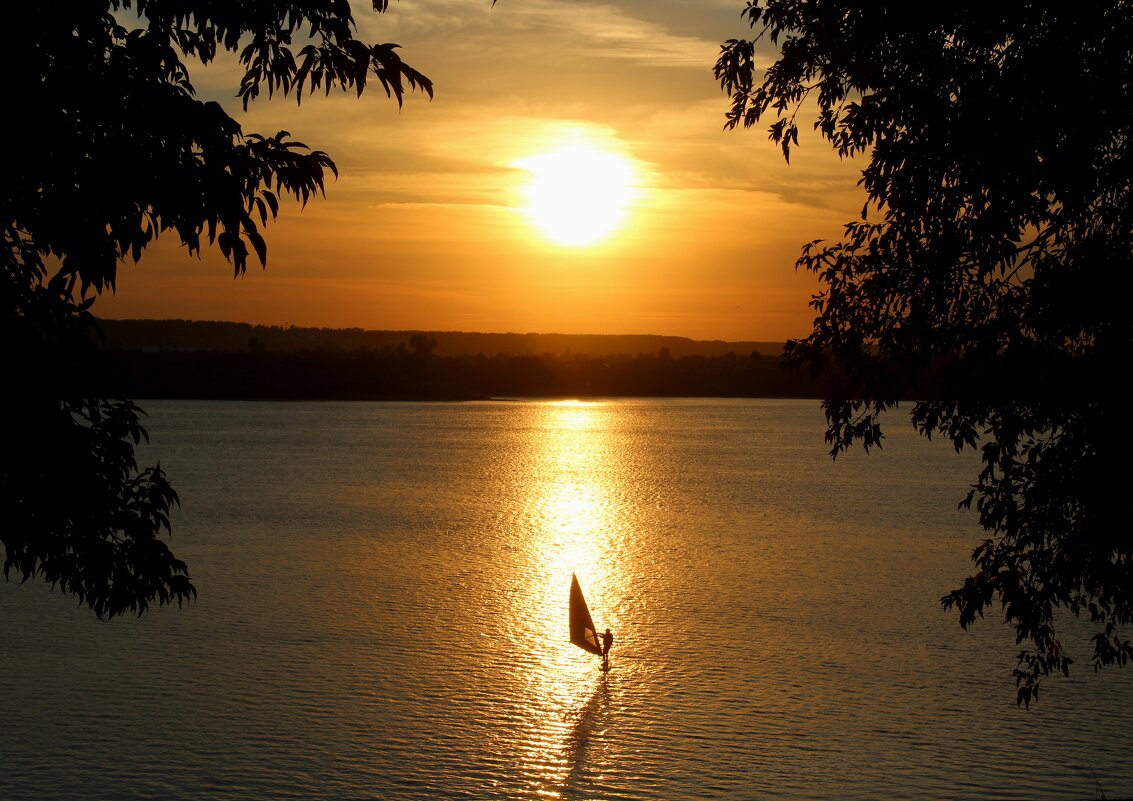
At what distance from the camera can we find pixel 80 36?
19.4 ft

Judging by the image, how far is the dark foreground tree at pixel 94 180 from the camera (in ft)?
19.0

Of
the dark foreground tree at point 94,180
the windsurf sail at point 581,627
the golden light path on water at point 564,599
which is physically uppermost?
the dark foreground tree at point 94,180

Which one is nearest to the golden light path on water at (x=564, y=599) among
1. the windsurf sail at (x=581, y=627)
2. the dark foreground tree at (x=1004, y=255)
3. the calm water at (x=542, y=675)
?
the calm water at (x=542, y=675)

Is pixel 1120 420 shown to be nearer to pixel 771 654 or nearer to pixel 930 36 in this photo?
pixel 930 36

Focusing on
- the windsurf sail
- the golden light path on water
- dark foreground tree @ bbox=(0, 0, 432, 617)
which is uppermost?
dark foreground tree @ bbox=(0, 0, 432, 617)

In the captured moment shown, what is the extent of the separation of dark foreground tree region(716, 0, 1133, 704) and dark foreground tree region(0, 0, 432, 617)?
3.88m

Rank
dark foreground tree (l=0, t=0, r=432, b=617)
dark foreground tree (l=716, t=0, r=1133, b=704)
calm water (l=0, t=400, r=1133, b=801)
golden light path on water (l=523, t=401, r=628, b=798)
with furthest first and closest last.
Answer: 1. golden light path on water (l=523, t=401, r=628, b=798)
2. calm water (l=0, t=400, r=1133, b=801)
3. dark foreground tree (l=716, t=0, r=1133, b=704)
4. dark foreground tree (l=0, t=0, r=432, b=617)

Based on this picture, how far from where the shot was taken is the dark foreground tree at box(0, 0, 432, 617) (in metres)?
5.79

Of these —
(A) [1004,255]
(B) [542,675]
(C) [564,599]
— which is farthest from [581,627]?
(A) [1004,255]

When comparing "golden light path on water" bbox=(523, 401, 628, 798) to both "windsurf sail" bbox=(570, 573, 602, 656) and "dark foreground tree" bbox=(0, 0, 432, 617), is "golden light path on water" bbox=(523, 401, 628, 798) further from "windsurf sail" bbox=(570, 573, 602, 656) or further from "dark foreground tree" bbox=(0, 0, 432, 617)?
"dark foreground tree" bbox=(0, 0, 432, 617)

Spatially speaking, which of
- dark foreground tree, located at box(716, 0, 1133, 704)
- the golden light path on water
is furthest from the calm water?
dark foreground tree, located at box(716, 0, 1133, 704)

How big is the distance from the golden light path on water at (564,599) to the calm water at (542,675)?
0.06m

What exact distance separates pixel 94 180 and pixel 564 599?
14.4 m

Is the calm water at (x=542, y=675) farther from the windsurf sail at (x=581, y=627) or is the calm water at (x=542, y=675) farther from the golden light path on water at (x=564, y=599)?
the windsurf sail at (x=581, y=627)
